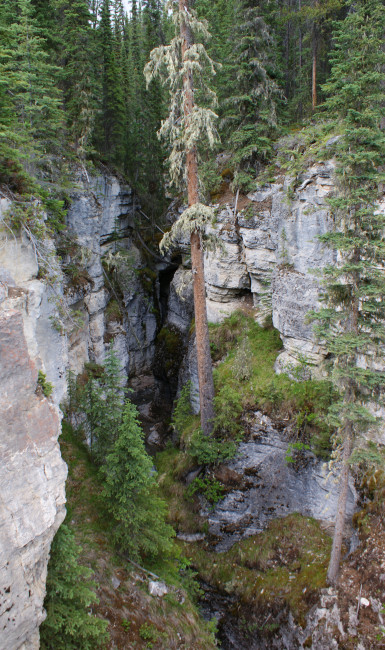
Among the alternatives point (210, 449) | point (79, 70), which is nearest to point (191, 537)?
point (210, 449)

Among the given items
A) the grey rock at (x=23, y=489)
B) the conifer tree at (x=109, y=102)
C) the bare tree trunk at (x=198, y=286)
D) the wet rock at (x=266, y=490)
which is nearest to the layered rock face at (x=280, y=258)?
the bare tree trunk at (x=198, y=286)

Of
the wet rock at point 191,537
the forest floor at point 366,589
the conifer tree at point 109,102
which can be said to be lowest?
the wet rock at point 191,537

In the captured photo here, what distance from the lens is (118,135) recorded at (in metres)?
21.8

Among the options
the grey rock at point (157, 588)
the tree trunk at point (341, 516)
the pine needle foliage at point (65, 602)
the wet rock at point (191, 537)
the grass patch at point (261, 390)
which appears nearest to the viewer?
the pine needle foliage at point (65, 602)

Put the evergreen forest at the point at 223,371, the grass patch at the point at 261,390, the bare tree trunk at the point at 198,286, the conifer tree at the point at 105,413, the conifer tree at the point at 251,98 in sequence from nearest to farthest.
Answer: the evergreen forest at the point at 223,371 < the conifer tree at the point at 105,413 < the bare tree trunk at the point at 198,286 < the grass patch at the point at 261,390 < the conifer tree at the point at 251,98

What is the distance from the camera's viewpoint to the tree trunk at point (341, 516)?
8148mm

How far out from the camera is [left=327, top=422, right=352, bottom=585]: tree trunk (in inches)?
321

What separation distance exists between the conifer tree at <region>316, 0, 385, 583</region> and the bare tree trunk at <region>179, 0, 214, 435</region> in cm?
388

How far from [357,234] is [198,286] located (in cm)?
511

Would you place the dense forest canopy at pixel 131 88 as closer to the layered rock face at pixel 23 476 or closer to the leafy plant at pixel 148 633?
the layered rock face at pixel 23 476

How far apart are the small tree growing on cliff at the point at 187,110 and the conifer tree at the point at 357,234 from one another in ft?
11.1

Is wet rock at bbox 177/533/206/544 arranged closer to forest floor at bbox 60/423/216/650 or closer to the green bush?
the green bush

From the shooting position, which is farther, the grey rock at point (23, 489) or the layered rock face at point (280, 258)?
the layered rock face at point (280, 258)

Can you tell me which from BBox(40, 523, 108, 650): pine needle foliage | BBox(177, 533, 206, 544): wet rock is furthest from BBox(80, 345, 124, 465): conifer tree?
BBox(177, 533, 206, 544): wet rock
